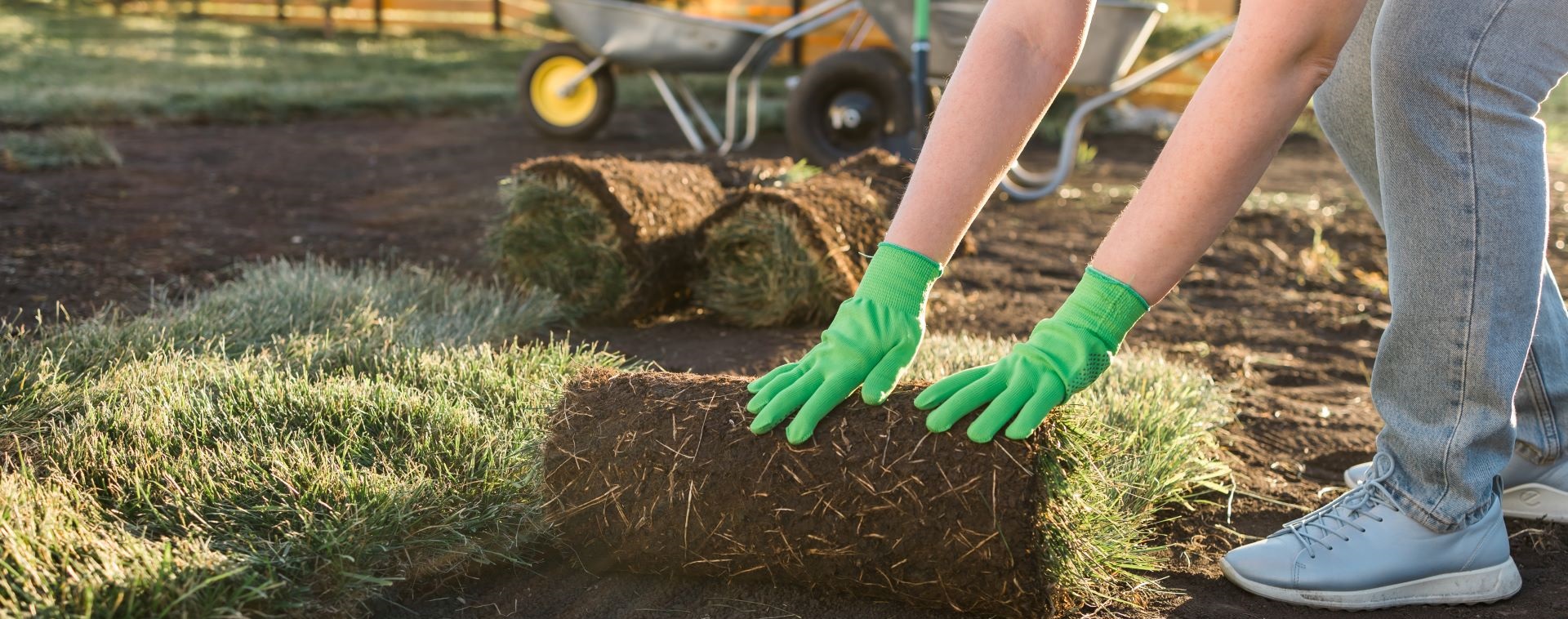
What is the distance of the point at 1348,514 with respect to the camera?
1796 mm

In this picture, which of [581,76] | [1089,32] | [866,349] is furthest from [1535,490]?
[581,76]

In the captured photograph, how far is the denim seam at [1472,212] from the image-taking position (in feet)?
4.98

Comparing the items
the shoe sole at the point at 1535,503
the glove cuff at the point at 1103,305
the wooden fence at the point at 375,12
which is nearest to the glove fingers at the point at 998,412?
the glove cuff at the point at 1103,305

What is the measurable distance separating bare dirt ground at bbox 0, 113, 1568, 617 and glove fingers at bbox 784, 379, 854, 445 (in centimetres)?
25

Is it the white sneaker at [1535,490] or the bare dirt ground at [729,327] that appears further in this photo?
the white sneaker at [1535,490]

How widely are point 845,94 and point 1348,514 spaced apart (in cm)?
407

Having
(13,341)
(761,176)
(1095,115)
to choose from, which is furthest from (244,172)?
(1095,115)

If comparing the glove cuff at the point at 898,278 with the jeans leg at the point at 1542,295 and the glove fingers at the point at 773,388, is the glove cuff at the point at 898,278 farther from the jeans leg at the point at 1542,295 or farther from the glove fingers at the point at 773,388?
the jeans leg at the point at 1542,295

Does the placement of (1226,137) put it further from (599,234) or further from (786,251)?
(599,234)

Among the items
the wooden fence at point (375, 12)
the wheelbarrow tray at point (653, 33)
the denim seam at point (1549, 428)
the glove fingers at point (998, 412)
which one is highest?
the wheelbarrow tray at point (653, 33)

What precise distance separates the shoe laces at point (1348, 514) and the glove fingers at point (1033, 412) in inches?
22.5

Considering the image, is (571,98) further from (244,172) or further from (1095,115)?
(1095,115)

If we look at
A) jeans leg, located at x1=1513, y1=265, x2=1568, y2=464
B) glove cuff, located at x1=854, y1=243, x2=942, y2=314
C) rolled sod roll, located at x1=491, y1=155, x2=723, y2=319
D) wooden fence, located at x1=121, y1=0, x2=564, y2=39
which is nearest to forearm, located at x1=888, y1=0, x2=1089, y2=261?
glove cuff, located at x1=854, y1=243, x2=942, y2=314

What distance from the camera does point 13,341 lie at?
219 cm
